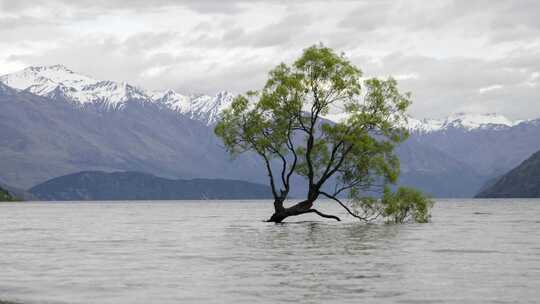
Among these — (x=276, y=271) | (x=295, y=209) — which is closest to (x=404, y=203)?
(x=295, y=209)

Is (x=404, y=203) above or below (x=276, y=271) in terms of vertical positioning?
above

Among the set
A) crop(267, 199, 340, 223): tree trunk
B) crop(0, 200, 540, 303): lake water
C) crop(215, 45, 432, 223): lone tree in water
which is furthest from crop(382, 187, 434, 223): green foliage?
crop(0, 200, 540, 303): lake water

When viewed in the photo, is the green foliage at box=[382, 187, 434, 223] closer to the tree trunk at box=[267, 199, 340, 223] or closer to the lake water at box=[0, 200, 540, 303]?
the tree trunk at box=[267, 199, 340, 223]

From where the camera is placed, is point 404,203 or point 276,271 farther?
point 404,203

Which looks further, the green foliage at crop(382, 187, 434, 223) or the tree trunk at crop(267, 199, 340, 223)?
the tree trunk at crop(267, 199, 340, 223)

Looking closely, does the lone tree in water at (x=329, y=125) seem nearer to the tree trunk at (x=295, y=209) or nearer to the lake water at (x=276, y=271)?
the tree trunk at (x=295, y=209)

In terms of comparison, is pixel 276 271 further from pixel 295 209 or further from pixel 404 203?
pixel 404 203

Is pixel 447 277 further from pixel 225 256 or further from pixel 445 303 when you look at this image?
pixel 225 256

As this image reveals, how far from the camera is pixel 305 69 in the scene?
3383 inches

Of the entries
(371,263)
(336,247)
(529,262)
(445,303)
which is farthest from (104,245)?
(445,303)

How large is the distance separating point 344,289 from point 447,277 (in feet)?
21.0

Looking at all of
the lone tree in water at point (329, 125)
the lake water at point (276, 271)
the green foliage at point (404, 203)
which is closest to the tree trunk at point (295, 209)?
the lone tree in water at point (329, 125)

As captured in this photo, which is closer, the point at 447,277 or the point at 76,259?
the point at 447,277

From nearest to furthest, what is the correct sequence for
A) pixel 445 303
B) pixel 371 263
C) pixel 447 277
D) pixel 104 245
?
pixel 445 303, pixel 447 277, pixel 371 263, pixel 104 245
